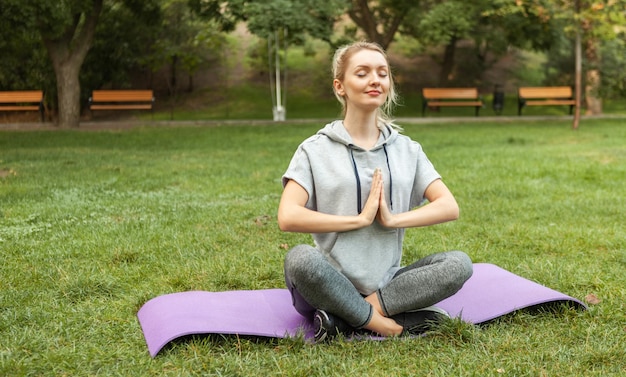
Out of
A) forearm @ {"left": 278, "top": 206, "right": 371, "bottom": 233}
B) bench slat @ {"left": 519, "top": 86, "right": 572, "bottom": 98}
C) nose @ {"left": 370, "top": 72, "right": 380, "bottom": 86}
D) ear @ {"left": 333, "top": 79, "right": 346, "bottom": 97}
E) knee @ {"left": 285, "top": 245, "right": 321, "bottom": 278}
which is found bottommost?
knee @ {"left": 285, "top": 245, "right": 321, "bottom": 278}

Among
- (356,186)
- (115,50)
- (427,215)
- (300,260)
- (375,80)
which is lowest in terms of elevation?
(300,260)

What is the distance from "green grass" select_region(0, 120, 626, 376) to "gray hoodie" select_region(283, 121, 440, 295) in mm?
374

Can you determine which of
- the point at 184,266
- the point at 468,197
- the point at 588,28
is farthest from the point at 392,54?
the point at 184,266

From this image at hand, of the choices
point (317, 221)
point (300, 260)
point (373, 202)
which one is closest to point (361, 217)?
point (373, 202)

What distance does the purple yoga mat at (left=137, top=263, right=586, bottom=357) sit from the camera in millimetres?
3482

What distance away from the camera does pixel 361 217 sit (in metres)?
3.32

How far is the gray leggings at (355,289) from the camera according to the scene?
332cm

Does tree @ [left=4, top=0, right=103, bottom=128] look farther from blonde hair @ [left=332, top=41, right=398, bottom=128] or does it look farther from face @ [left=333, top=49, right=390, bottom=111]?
face @ [left=333, top=49, right=390, bottom=111]

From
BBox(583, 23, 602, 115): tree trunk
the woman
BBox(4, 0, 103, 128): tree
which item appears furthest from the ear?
BBox(583, 23, 602, 115): tree trunk

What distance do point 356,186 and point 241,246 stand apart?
2.30 meters

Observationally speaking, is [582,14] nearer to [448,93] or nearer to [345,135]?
[448,93]

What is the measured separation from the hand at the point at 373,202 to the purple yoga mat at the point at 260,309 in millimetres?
657

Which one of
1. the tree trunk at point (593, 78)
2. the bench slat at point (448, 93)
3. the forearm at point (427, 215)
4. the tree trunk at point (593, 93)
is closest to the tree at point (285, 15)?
the bench slat at point (448, 93)

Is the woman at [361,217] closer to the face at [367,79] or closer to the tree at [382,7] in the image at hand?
the face at [367,79]
